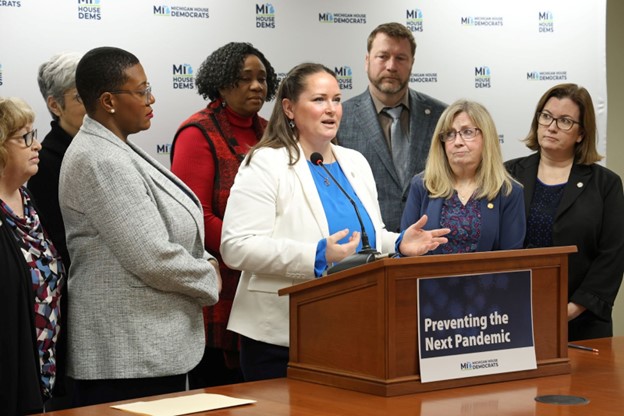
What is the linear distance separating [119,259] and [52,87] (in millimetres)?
982

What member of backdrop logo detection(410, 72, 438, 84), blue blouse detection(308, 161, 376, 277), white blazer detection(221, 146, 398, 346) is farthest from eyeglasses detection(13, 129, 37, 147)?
backdrop logo detection(410, 72, 438, 84)

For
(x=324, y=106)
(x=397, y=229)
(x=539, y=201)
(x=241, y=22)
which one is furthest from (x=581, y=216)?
(x=241, y=22)

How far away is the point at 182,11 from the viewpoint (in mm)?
4039

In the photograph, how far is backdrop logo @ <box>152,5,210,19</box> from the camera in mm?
3984

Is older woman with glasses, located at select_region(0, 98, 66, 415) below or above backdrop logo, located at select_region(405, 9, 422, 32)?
below

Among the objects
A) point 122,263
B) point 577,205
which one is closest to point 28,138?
point 122,263

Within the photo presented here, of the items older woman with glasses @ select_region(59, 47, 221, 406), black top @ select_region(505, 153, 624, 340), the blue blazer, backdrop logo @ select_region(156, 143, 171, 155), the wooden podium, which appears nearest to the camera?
the wooden podium

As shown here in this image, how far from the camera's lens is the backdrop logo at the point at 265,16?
13.9 ft

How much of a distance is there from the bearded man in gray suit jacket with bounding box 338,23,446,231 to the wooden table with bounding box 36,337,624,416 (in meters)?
1.66

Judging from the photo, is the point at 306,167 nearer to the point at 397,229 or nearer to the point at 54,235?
the point at 54,235

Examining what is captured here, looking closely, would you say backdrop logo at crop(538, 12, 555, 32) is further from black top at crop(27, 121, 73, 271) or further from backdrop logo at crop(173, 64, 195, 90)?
black top at crop(27, 121, 73, 271)

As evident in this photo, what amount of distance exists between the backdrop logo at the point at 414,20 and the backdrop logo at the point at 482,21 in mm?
262

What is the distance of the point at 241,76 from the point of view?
3.71 m

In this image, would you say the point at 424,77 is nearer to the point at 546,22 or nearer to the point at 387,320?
the point at 546,22
